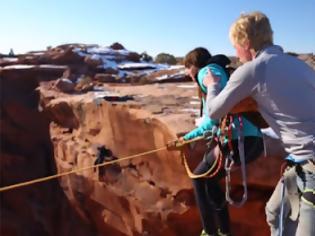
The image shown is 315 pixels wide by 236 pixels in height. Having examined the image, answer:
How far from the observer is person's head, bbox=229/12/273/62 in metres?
2.23

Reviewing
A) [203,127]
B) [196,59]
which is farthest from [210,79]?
[203,127]

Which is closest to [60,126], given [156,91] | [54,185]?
[54,185]

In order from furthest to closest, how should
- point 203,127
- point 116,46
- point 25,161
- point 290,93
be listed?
point 116,46, point 25,161, point 203,127, point 290,93

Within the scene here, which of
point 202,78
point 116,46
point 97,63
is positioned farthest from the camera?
point 116,46

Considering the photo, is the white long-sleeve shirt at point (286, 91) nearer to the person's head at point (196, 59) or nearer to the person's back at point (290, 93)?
the person's back at point (290, 93)

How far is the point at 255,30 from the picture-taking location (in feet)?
7.35

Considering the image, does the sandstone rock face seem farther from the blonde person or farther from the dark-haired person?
the blonde person

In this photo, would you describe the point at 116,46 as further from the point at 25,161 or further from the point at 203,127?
the point at 203,127

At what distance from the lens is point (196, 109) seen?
5.82 metres

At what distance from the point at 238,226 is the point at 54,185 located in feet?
26.1

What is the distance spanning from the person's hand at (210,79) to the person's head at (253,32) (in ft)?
1.94

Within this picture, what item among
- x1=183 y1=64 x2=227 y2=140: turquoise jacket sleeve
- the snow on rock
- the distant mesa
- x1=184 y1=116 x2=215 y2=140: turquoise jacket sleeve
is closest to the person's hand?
x1=183 y1=64 x2=227 y2=140: turquoise jacket sleeve

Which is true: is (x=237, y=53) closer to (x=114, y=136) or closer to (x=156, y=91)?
(x=114, y=136)

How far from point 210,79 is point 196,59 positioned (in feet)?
1.68
